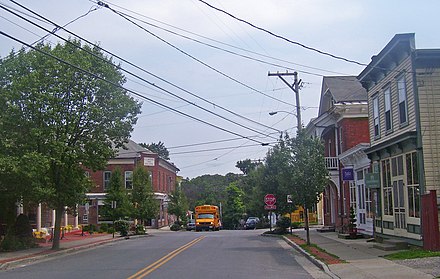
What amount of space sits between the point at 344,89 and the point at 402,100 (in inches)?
632

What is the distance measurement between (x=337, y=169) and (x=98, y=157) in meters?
16.9

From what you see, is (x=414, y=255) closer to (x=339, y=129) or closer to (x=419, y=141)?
(x=419, y=141)

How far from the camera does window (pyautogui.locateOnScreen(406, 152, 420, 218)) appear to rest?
20344 mm

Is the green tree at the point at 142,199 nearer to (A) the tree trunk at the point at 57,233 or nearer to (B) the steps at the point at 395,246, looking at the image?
(A) the tree trunk at the point at 57,233

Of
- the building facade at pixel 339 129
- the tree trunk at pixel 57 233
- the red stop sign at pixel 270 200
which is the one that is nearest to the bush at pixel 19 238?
the tree trunk at pixel 57 233

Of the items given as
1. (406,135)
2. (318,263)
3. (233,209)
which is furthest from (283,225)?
(233,209)

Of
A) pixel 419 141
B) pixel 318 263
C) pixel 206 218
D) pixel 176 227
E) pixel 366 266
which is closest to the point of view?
pixel 366 266

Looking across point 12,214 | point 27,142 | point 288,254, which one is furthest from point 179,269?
point 12,214

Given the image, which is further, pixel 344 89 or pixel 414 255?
pixel 344 89

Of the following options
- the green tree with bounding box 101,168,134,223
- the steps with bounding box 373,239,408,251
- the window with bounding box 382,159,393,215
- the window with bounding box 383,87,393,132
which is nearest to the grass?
the steps with bounding box 373,239,408,251

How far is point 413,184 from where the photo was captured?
68.0 ft

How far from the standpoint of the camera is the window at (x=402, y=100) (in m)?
21.0

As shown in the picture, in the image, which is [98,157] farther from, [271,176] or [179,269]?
[271,176]

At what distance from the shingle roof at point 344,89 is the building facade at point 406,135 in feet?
33.6
